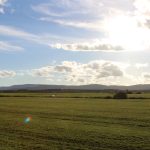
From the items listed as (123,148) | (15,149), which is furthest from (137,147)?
(15,149)

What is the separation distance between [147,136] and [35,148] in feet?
25.5

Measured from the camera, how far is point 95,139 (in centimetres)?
2072

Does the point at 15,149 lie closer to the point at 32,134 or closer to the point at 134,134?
the point at 32,134

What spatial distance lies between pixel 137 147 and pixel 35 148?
5589 millimetres

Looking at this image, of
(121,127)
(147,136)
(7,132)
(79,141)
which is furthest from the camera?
(121,127)

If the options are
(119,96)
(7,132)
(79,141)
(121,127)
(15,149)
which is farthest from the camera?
(119,96)

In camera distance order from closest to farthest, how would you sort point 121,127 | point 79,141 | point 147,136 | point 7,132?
1. point 79,141
2. point 147,136
3. point 7,132
4. point 121,127

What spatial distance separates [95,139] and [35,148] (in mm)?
4298

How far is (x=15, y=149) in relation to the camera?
17828 mm

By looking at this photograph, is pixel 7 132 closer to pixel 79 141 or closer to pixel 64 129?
pixel 64 129

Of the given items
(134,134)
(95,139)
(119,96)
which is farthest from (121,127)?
(119,96)

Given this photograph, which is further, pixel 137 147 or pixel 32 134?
pixel 32 134

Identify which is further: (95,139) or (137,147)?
(95,139)

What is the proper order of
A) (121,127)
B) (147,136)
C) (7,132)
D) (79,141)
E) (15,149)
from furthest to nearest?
(121,127)
(7,132)
(147,136)
(79,141)
(15,149)
